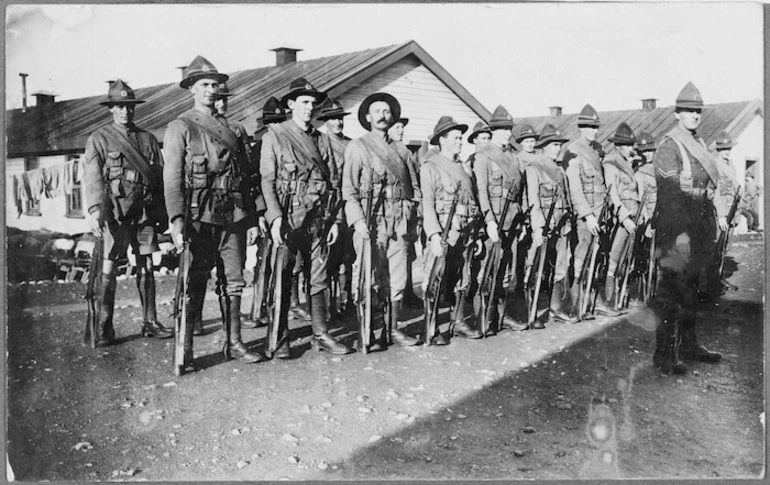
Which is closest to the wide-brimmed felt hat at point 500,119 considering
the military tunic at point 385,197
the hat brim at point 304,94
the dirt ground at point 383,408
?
the military tunic at point 385,197

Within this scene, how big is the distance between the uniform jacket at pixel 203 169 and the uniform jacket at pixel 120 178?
0.48 metres

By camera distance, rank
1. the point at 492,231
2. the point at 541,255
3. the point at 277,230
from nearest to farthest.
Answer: the point at 277,230 < the point at 492,231 < the point at 541,255

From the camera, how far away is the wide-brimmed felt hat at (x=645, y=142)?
6083mm

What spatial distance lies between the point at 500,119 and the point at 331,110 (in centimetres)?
151

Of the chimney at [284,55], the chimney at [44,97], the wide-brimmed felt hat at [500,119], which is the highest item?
the chimney at [284,55]

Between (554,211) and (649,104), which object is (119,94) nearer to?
(554,211)

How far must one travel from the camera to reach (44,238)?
5.39 m

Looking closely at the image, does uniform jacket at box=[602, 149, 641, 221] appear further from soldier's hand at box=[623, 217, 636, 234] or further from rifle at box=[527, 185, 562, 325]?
rifle at box=[527, 185, 562, 325]

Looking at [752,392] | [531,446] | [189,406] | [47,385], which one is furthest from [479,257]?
[47,385]

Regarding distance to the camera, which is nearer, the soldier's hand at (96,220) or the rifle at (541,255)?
the soldier's hand at (96,220)

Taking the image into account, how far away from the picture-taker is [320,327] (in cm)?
544

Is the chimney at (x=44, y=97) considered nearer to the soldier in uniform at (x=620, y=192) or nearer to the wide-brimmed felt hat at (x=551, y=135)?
Answer: the wide-brimmed felt hat at (x=551, y=135)

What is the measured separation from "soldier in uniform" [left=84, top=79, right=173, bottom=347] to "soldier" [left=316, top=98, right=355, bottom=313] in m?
1.44

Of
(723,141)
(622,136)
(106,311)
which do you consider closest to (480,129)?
(622,136)
